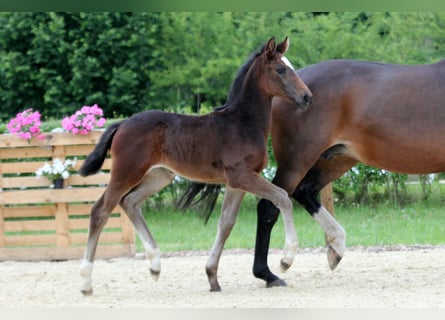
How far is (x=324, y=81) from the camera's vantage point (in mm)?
5957

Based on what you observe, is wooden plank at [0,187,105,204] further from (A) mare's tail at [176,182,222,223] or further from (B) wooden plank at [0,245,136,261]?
(A) mare's tail at [176,182,222,223]

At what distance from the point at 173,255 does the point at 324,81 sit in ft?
10.9

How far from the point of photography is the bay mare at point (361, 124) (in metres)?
5.77

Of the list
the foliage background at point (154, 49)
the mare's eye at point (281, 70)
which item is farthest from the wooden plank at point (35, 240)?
the foliage background at point (154, 49)

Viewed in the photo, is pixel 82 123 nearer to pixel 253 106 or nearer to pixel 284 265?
pixel 253 106

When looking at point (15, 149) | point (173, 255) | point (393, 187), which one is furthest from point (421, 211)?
point (15, 149)

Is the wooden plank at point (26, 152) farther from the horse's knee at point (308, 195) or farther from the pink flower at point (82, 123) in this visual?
the horse's knee at point (308, 195)

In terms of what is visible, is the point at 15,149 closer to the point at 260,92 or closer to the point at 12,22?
the point at 260,92

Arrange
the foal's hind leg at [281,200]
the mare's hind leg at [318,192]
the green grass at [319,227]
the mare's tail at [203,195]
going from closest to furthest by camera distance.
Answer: the foal's hind leg at [281,200]
the mare's tail at [203,195]
the mare's hind leg at [318,192]
the green grass at [319,227]

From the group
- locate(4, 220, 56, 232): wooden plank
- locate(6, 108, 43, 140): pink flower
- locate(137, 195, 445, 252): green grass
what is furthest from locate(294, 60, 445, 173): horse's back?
locate(4, 220, 56, 232): wooden plank

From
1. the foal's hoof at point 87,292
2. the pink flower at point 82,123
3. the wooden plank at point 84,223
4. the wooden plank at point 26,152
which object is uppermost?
the pink flower at point 82,123

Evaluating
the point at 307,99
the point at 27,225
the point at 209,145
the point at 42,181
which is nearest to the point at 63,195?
the point at 42,181

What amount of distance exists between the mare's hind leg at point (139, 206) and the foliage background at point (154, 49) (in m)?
8.41

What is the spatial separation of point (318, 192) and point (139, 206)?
166cm
